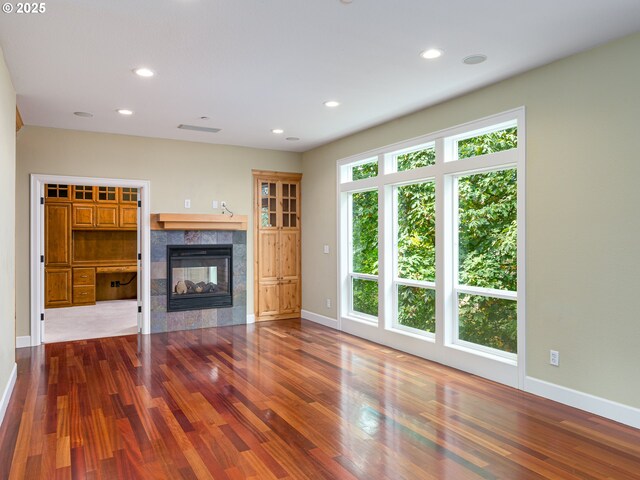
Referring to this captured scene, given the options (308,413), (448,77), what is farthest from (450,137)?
(308,413)

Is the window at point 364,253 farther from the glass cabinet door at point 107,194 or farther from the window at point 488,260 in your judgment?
the glass cabinet door at point 107,194

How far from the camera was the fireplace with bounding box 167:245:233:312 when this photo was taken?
6.47m

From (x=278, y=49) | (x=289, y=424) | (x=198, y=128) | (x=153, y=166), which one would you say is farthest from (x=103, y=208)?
(x=289, y=424)

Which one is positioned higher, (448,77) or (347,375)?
(448,77)

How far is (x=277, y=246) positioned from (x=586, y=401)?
484 centimetres

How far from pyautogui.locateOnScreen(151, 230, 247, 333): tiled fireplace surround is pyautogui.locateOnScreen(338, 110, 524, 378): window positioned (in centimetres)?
186

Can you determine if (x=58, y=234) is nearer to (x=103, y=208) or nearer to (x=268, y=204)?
(x=103, y=208)

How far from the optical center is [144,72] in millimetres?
3805

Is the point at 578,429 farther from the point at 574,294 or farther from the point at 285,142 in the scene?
the point at 285,142

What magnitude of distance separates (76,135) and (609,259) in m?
5.98

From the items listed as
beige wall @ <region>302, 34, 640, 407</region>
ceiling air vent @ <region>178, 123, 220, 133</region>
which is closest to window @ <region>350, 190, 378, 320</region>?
ceiling air vent @ <region>178, 123, 220, 133</region>

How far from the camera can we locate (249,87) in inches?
166

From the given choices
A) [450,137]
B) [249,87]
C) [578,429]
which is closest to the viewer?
[578,429]

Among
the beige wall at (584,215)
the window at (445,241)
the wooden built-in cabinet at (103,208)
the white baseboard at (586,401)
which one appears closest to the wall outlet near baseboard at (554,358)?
the beige wall at (584,215)
